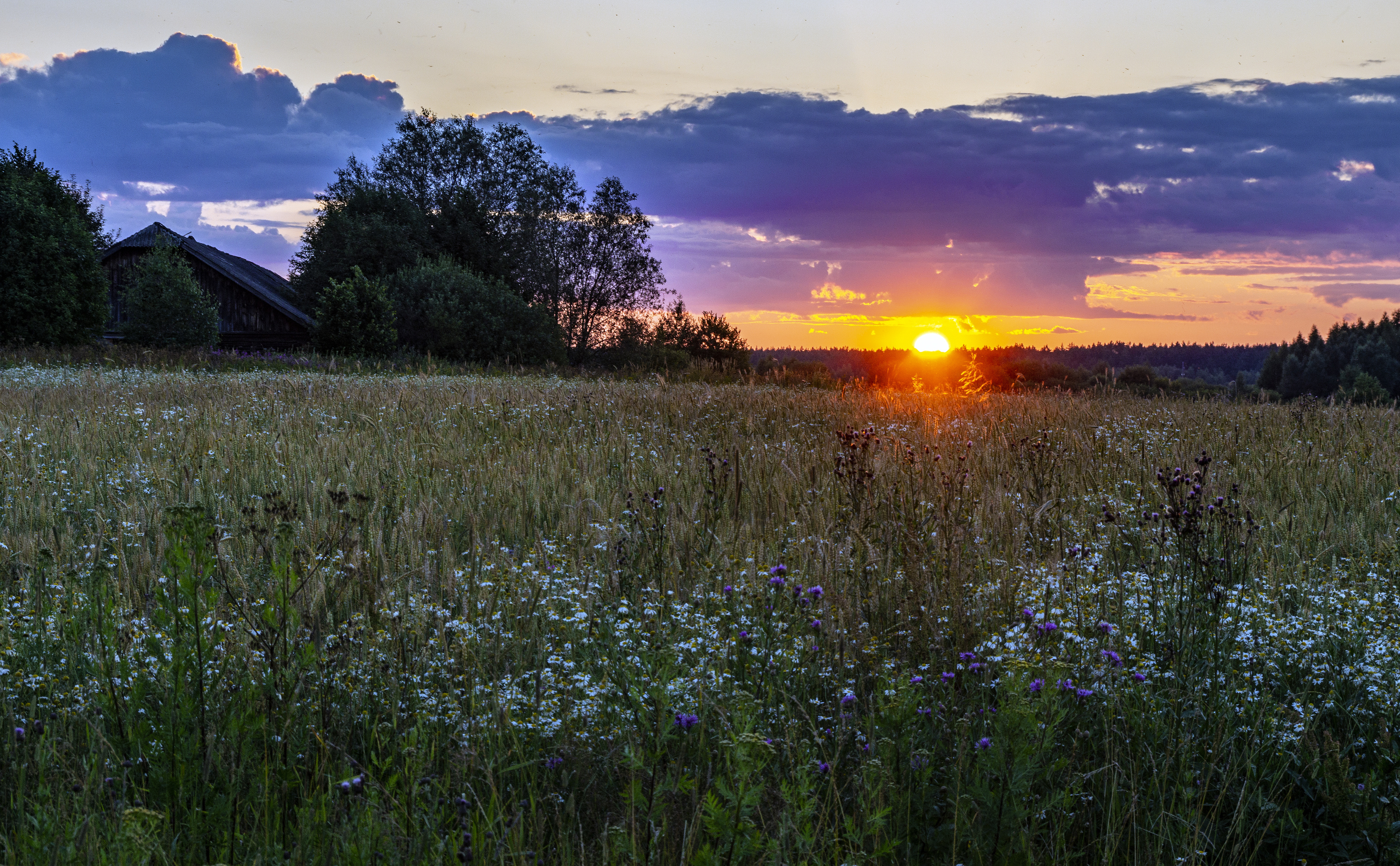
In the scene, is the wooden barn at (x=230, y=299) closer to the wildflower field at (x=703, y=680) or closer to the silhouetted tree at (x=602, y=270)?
the silhouetted tree at (x=602, y=270)

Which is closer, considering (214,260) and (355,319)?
(355,319)

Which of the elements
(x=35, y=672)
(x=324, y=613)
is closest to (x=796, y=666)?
(x=324, y=613)

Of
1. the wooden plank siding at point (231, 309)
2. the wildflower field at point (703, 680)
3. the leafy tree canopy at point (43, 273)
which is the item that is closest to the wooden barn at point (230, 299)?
the wooden plank siding at point (231, 309)

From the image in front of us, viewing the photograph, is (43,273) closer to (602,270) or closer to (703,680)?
(602,270)

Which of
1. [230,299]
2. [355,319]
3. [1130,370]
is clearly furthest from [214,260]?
[1130,370]

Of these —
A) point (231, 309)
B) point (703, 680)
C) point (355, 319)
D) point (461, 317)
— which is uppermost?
point (231, 309)

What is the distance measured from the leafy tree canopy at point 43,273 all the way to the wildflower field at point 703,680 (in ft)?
138

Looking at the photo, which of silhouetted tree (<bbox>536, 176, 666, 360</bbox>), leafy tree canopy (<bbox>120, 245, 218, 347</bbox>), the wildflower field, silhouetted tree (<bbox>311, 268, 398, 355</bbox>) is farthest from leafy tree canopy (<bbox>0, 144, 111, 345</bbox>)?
the wildflower field

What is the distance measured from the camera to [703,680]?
8.05ft

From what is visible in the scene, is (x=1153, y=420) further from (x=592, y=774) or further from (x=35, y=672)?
(x=35, y=672)

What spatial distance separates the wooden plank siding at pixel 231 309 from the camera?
45656mm

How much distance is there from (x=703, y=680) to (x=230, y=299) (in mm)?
51912

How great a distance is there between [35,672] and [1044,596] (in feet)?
12.0

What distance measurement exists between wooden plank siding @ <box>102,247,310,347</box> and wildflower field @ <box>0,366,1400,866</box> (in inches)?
1810
